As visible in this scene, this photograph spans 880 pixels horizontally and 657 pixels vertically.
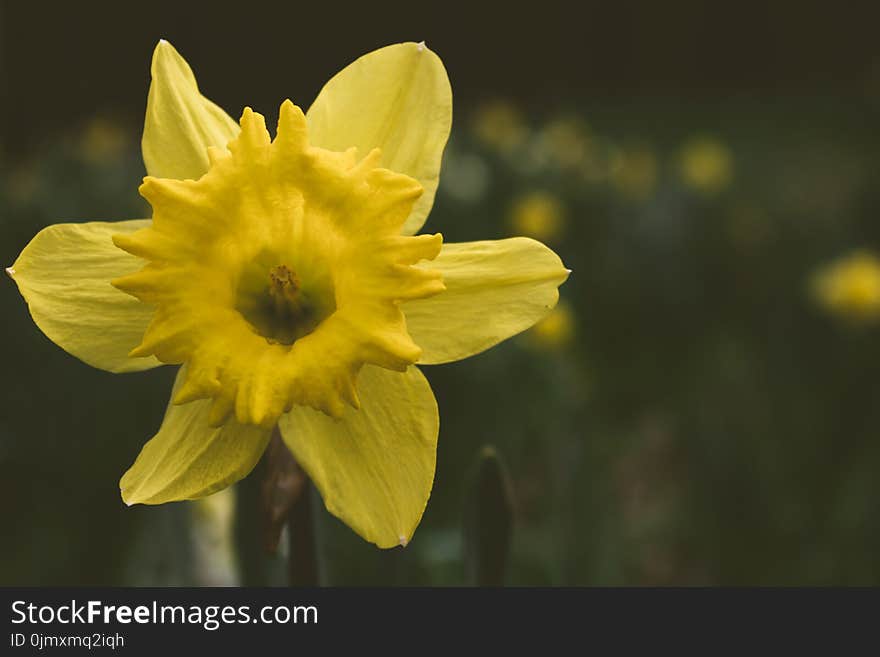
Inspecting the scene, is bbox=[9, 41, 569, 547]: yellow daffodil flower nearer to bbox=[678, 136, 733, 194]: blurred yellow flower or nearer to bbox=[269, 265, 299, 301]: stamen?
bbox=[269, 265, 299, 301]: stamen

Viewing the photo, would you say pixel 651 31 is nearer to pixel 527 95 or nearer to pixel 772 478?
pixel 527 95

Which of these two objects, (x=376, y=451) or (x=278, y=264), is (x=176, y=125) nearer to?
(x=278, y=264)

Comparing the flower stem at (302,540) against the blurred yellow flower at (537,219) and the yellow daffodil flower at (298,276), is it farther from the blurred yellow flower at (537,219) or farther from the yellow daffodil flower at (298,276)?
the blurred yellow flower at (537,219)

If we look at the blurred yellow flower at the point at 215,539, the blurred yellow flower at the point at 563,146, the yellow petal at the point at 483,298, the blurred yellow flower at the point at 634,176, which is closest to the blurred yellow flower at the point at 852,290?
the blurred yellow flower at the point at 634,176

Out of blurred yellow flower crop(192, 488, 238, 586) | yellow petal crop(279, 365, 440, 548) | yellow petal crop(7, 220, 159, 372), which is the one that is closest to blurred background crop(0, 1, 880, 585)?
blurred yellow flower crop(192, 488, 238, 586)

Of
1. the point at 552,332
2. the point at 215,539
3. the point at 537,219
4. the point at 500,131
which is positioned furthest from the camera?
the point at 500,131

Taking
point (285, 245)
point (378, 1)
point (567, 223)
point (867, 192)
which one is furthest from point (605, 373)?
point (378, 1)

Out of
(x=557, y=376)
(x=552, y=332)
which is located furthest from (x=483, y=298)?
(x=557, y=376)
